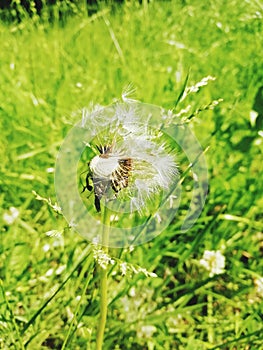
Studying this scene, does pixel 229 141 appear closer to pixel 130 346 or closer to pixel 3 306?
pixel 130 346

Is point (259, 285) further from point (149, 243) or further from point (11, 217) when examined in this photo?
point (11, 217)

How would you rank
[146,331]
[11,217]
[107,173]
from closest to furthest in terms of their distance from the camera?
[107,173] → [146,331] → [11,217]

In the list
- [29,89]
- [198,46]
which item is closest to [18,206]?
[29,89]

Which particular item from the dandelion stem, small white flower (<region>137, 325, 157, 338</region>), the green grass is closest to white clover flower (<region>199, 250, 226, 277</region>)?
the green grass

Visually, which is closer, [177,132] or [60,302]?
[60,302]

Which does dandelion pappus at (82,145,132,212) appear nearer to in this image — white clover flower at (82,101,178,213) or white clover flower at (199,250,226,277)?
white clover flower at (82,101,178,213)

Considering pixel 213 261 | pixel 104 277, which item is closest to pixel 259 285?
pixel 213 261

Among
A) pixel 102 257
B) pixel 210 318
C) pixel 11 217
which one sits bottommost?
pixel 102 257
